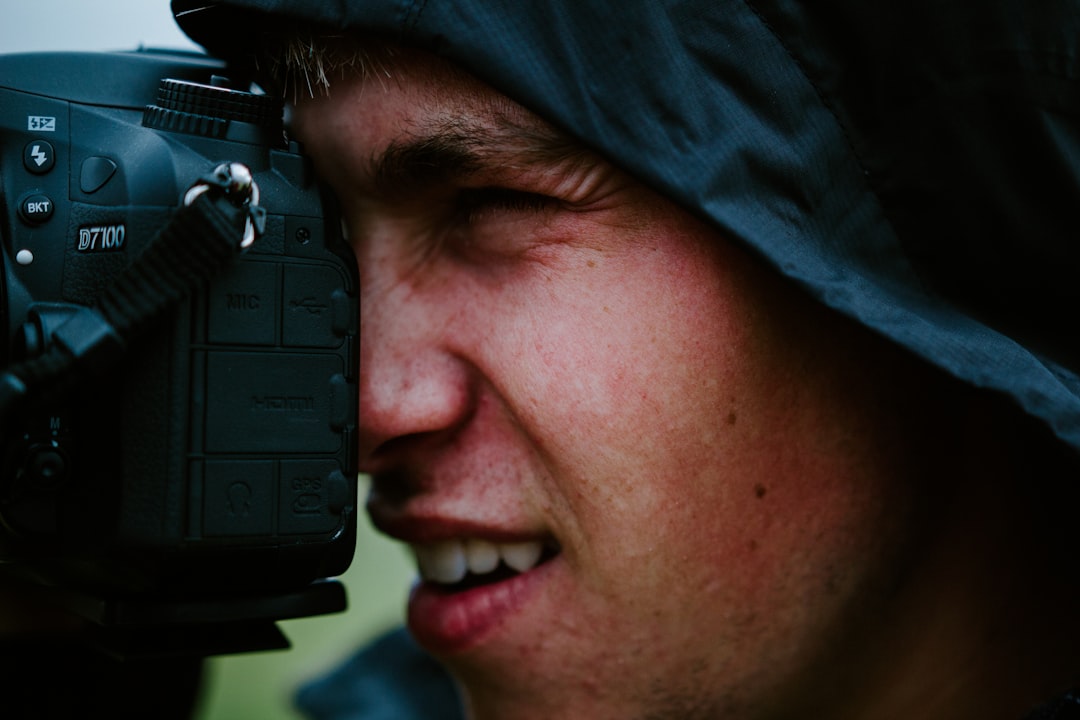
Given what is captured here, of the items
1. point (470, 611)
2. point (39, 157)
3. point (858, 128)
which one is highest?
point (858, 128)

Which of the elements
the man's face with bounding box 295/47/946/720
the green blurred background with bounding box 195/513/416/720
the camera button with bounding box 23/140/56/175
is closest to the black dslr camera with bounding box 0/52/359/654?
the camera button with bounding box 23/140/56/175

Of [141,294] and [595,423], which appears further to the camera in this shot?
[595,423]

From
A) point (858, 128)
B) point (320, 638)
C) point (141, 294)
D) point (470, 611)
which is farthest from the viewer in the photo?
point (320, 638)

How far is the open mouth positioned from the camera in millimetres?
1009

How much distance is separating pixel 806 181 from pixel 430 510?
0.44 meters

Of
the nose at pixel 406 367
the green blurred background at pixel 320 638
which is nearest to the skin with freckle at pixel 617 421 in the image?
the nose at pixel 406 367

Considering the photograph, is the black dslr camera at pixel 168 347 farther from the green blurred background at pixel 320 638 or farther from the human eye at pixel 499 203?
the green blurred background at pixel 320 638

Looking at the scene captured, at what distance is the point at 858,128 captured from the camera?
88 centimetres

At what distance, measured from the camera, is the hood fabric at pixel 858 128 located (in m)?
0.80

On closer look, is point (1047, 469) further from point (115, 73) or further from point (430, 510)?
point (115, 73)

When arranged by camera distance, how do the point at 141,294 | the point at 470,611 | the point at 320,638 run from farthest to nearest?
the point at 320,638 → the point at 470,611 → the point at 141,294

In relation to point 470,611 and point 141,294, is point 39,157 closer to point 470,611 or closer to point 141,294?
point 141,294

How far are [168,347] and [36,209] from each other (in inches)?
6.4

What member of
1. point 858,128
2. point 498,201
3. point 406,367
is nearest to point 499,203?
point 498,201
